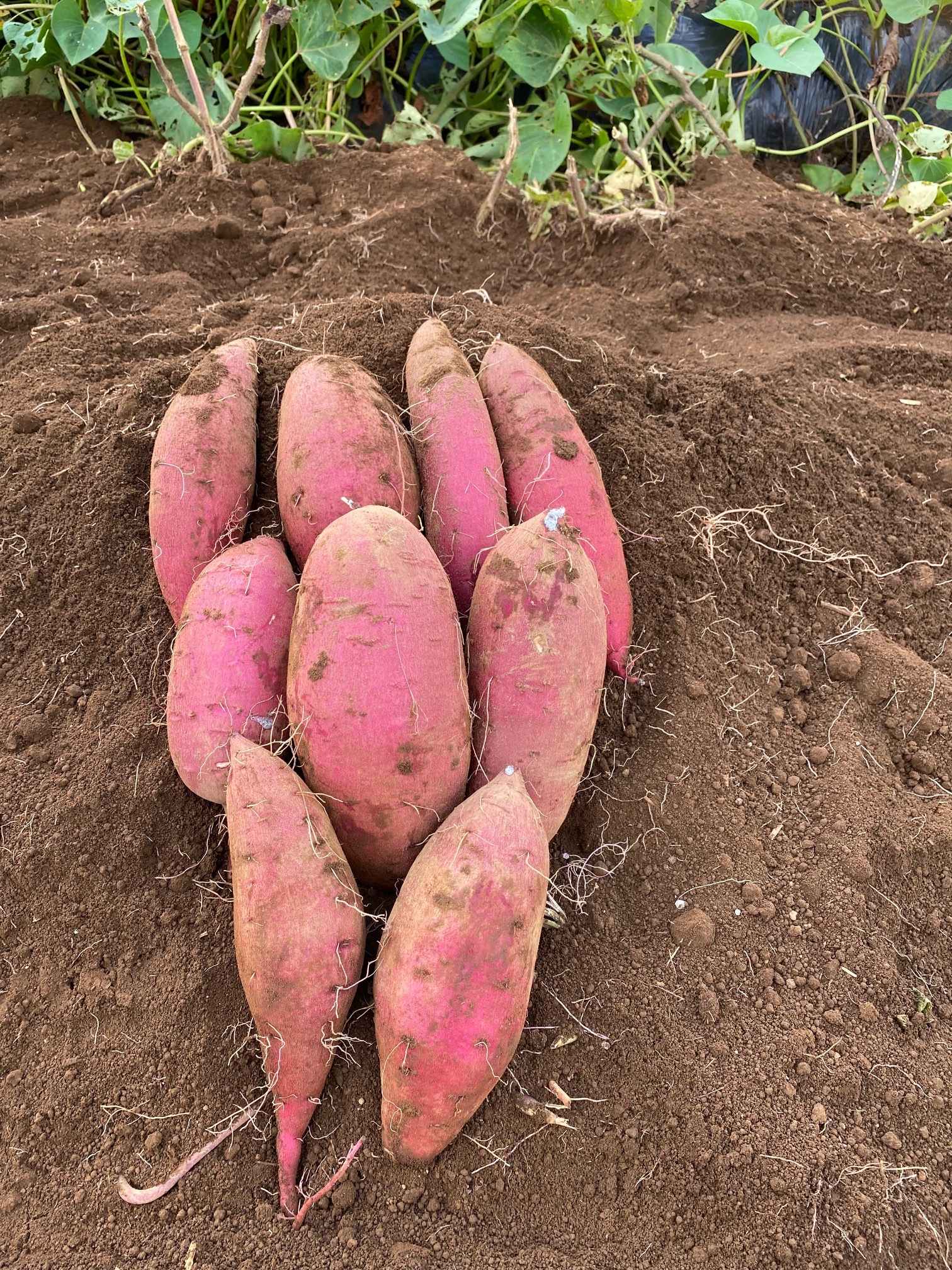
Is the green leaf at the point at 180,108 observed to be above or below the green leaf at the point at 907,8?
below

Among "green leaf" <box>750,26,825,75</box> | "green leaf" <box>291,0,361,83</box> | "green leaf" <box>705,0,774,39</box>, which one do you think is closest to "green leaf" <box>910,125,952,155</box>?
"green leaf" <box>750,26,825,75</box>

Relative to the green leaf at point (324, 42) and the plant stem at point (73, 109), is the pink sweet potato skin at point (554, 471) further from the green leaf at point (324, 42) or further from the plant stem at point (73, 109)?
the plant stem at point (73, 109)

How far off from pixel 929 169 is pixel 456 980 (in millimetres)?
3526

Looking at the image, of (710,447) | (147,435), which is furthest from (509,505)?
(147,435)

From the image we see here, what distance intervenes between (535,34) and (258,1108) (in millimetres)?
3357

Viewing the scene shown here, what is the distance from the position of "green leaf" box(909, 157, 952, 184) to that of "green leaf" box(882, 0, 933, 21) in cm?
50

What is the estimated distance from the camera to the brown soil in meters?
1.15

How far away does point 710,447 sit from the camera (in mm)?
1884

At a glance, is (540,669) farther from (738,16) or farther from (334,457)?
(738,16)

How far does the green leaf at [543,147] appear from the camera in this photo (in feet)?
9.89

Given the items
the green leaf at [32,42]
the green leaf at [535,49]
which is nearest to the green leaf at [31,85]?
the green leaf at [32,42]

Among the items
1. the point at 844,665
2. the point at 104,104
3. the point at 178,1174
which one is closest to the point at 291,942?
the point at 178,1174

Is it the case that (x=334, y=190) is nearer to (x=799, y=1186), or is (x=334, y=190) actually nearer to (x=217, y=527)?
(x=217, y=527)

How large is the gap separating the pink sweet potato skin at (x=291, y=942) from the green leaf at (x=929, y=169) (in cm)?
343
